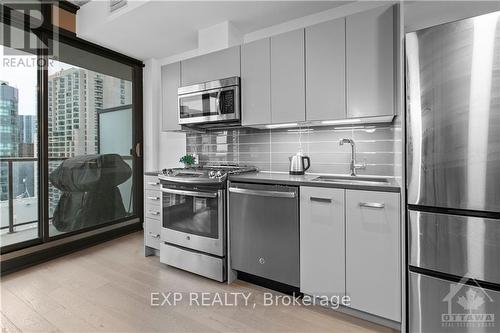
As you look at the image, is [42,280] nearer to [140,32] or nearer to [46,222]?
[46,222]

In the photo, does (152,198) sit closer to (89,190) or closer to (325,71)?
(89,190)

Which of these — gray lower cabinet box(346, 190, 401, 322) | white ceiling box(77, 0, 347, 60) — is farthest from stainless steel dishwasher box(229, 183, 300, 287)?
white ceiling box(77, 0, 347, 60)

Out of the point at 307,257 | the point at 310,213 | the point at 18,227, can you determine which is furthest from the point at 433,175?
the point at 18,227

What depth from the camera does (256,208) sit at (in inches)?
85.7

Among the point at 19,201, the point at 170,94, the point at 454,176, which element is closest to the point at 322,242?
the point at 454,176

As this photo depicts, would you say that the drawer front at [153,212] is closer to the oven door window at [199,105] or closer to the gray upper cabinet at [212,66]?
the oven door window at [199,105]

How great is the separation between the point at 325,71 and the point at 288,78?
31 cm

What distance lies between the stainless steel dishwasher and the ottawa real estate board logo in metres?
0.92

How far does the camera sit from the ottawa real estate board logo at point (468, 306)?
144cm

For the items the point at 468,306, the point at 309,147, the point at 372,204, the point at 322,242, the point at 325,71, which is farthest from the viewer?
the point at 309,147

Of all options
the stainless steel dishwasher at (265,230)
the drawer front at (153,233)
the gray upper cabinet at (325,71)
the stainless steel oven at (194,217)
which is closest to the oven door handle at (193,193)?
the stainless steel oven at (194,217)

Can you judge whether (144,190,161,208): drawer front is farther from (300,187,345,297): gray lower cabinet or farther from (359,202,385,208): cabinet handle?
(359,202,385,208): cabinet handle

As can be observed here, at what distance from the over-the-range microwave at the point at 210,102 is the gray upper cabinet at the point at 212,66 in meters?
0.08

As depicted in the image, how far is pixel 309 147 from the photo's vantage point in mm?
2639
